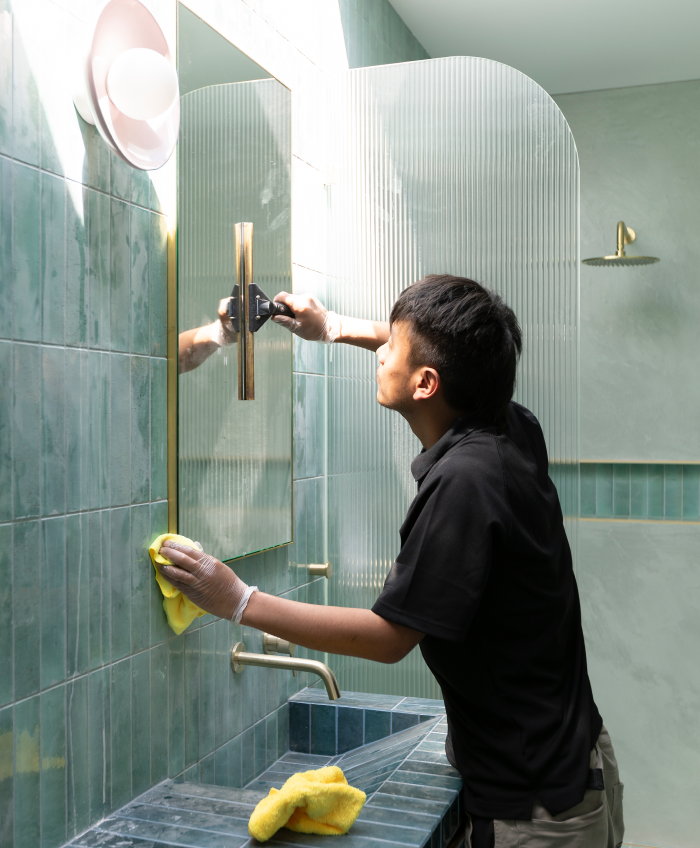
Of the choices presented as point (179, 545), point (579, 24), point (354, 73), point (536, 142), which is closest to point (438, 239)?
point (536, 142)

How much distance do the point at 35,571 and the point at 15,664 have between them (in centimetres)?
12

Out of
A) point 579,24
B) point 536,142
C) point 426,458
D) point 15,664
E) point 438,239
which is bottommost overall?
point 15,664

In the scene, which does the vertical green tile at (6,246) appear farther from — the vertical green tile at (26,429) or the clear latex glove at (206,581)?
the clear latex glove at (206,581)

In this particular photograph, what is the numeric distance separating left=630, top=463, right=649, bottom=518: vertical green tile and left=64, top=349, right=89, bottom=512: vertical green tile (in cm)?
259

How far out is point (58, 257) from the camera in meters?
1.11

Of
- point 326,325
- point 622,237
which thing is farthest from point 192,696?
point 622,237

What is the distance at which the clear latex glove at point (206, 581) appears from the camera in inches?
47.4

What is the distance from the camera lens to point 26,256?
1.06 metres

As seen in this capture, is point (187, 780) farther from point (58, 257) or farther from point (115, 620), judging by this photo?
point (58, 257)

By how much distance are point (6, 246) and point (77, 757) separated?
2.31 ft

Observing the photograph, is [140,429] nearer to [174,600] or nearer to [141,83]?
[174,600]

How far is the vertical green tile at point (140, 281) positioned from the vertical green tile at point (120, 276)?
0.01m

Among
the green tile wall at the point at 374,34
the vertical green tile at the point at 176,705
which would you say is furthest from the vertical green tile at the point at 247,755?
the green tile wall at the point at 374,34

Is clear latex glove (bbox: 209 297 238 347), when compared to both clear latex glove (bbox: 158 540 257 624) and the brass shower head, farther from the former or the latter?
the brass shower head
